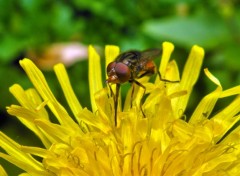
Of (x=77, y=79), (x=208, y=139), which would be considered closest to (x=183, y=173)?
(x=208, y=139)

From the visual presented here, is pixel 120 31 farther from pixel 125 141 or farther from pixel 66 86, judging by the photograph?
pixel 125 141

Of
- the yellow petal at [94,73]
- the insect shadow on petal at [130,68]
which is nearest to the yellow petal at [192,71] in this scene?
the insect shadow on petal at [130,68]

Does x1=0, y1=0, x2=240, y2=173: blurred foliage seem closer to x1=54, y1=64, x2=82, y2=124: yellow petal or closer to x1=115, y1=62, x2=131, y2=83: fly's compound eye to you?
x1=54, y1=64, x2=82, y2=124: yellow petal

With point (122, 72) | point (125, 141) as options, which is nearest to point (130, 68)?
point (122, 72)

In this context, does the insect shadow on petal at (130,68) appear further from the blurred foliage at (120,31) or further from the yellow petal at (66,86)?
the blurred foliage at (120,31)

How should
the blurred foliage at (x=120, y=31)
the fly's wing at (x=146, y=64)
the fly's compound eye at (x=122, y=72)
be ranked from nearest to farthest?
the fly's compound eye at (x=122, y=72)
the fly's wing at (x=146, y=64)
the blurred foliage at (x=120, y=31)

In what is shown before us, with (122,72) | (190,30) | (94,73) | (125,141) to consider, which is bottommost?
(125,141)
